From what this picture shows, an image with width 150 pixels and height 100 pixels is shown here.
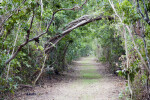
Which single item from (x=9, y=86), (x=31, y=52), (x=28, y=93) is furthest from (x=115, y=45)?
(x=9, y=86)

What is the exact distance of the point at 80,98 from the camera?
8.14m

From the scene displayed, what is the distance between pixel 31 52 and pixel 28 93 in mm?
2200

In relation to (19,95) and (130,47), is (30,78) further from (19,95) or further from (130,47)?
(130,47)

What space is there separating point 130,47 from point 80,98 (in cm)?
299

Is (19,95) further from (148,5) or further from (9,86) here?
(148,5)

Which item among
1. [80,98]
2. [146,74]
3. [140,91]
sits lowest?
[80,98]

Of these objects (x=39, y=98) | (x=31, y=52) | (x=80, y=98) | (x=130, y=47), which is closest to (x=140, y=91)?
(x=130, y=47)

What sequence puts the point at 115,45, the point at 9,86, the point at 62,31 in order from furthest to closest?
1. the point at 115,45
2. the point at 62,31
3. the point at 9,86

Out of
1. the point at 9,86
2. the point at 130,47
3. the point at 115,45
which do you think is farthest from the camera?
the point at 115,45

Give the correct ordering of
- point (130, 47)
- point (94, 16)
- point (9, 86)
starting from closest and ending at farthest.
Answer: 1. point (130, 47)
2. point (9, 86)
3. point (94, 16)

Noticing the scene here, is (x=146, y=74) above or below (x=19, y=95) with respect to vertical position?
above

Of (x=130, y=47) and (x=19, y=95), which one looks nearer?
(x=130, y=47)

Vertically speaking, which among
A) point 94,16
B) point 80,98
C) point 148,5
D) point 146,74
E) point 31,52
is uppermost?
point 94,16

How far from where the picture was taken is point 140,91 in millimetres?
6547
